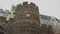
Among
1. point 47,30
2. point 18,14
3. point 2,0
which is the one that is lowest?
point 47,30

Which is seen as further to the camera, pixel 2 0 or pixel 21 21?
pixel 2 0

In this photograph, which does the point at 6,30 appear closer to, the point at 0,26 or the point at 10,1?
the point at 0,26

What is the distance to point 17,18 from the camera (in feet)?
3.67

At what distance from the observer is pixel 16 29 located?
1.08 m

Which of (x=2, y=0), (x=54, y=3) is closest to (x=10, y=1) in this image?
(x=2, y=0)

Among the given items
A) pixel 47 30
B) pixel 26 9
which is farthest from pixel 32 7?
pixel 47 30

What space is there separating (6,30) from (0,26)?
0.22 feet

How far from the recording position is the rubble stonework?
1.08 metres

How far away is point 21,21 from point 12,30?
88mm

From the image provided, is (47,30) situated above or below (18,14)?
below

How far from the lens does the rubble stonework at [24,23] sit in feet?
3.56

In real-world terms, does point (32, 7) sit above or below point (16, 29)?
above

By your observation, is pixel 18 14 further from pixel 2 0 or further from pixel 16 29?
pixel 2 0

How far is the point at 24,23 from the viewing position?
3.59 feet
